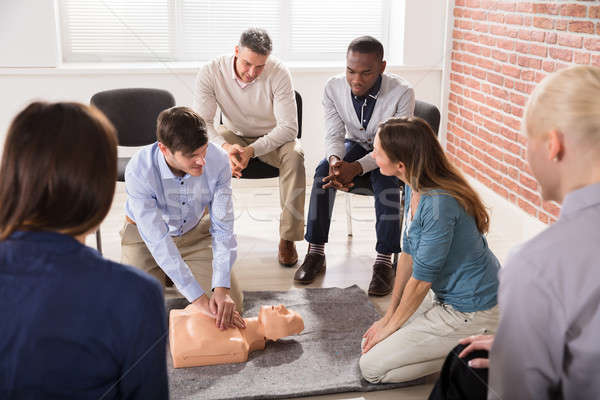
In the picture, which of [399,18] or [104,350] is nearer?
[104,350]

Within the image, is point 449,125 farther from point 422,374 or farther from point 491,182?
point 422,374

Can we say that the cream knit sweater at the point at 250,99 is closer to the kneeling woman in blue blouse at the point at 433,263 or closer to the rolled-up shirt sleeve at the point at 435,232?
the kneeling woman in blue blouse at the point at 433,263

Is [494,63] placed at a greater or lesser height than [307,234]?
greater

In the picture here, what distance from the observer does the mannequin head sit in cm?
216

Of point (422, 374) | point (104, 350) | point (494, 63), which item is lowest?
point (422, 374)

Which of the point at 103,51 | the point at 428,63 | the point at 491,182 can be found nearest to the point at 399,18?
the point at 428,63

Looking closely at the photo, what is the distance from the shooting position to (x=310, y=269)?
9.20 ft

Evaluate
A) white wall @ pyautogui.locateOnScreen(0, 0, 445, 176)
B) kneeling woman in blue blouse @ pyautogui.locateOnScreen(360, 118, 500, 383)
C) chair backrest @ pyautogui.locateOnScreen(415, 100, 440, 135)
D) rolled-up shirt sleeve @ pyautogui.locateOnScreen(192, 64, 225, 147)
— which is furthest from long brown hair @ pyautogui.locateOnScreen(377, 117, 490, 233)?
white wall @ pyautogui.locateOnScreen(0, 0, 445, 176)

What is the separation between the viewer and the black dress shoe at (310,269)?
9.09ft

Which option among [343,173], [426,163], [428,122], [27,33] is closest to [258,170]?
[343,173]

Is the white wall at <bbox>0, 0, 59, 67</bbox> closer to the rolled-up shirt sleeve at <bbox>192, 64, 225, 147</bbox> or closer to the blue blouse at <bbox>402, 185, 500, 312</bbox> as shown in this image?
the rolled-up shirt sleeve at <bbox>192, 64, 225, 147</bbox>

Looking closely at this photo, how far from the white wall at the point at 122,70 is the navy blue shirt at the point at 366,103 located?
113 centimetres

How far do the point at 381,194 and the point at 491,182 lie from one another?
1180mm

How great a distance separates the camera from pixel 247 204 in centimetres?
386
